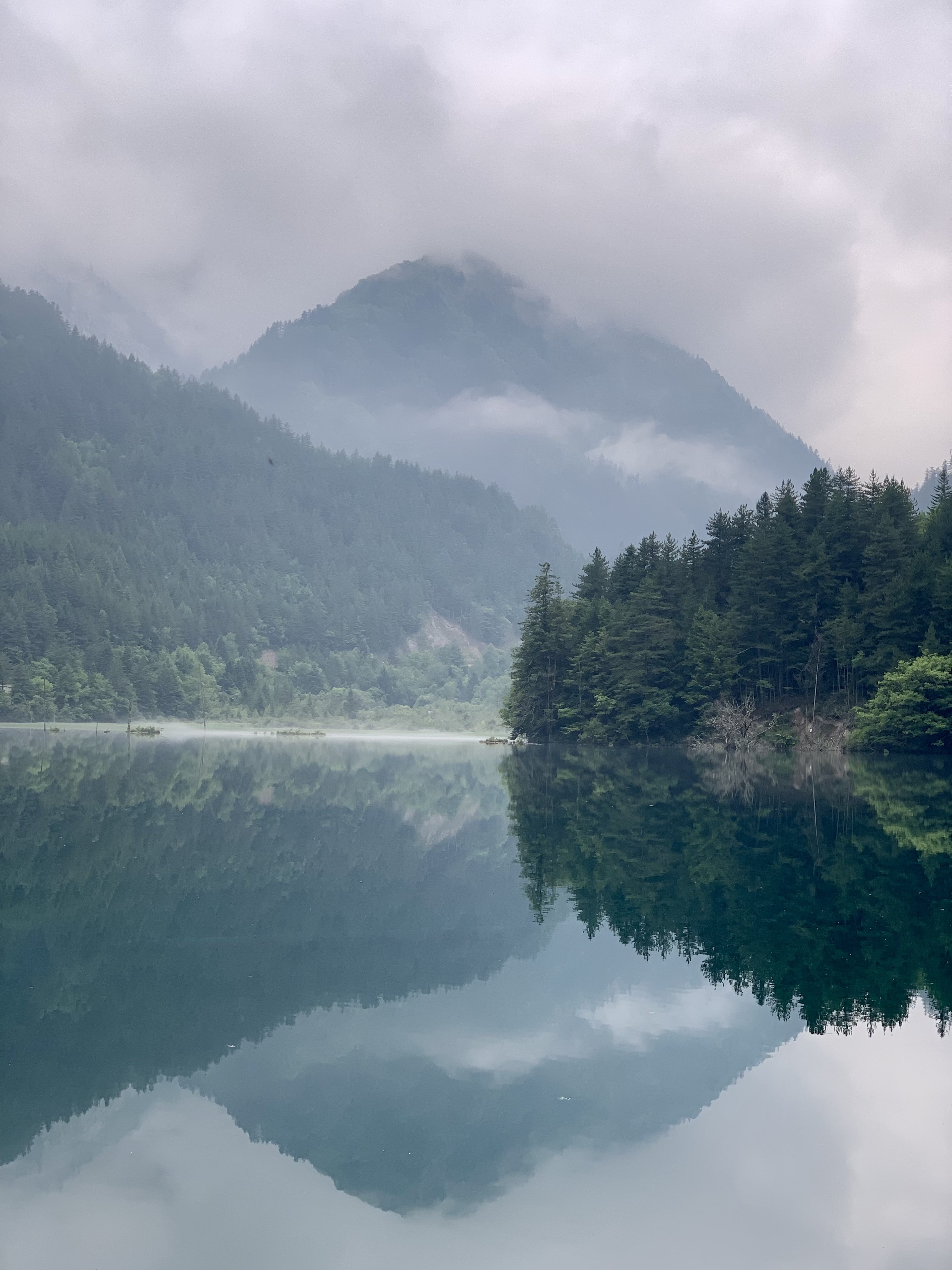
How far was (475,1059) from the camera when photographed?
10016 millimetres

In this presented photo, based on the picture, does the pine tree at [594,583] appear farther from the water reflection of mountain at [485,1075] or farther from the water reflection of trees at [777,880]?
the water reflection of mountain at [485,1075]

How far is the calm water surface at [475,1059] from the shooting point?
709 cm

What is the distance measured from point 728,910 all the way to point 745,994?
4490 millimetres

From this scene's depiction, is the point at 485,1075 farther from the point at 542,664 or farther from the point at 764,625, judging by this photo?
the point at 542,664

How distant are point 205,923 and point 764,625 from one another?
58.5 metres

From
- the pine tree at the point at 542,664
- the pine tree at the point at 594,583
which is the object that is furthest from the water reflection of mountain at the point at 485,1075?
the pine tree at the point at 594,583

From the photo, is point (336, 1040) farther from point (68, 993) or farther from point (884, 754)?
point (884, 754)

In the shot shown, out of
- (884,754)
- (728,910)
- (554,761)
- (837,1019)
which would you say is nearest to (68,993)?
(837,1019)

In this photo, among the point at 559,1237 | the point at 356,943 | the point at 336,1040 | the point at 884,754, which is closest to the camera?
the point at 559,1237

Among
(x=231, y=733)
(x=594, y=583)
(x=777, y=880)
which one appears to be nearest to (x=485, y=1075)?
(x=777, y=880)

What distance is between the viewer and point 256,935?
14547 mm

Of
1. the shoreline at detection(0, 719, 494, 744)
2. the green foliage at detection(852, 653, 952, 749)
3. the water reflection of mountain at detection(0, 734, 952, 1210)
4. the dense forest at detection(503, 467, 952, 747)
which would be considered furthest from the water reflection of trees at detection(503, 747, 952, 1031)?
the shoreline at detection(0, 719, 494, 744)

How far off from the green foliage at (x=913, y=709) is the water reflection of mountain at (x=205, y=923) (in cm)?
3045

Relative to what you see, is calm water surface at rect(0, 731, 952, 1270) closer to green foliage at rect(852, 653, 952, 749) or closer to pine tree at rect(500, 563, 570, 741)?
green foliage at rect(852, 653, 952, 749)
